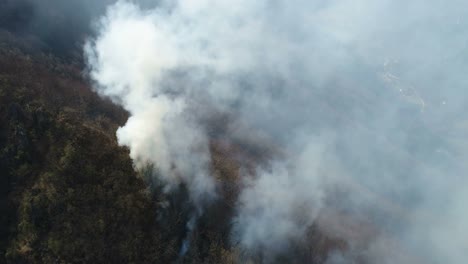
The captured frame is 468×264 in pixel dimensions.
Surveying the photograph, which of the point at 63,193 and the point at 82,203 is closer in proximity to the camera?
the point at 63,193

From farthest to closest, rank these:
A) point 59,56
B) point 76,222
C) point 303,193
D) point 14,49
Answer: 1. point 59,56
2. point 14,49
3. point 303,193
4. point 76,222

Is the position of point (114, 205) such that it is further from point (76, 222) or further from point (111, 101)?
point (111, 101)

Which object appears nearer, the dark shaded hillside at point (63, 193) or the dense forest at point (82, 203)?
the dark shaded hillside at point (63, 193)

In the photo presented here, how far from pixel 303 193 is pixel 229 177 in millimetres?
17061

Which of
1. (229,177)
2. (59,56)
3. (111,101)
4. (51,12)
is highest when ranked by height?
(51,12)

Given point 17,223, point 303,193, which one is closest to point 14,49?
point 17,223

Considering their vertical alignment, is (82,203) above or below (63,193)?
below

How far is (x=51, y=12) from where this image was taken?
145875 millimetres

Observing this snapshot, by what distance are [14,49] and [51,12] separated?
3273 cm

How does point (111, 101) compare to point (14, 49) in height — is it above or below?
below

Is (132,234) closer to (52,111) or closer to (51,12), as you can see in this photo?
(52,111)

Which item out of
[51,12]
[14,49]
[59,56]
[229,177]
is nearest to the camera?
[229,177]

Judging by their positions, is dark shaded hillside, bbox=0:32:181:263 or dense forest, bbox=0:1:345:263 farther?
dense forest, bbox=0:1:345:263

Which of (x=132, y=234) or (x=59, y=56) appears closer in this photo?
(x=132, y=234)
